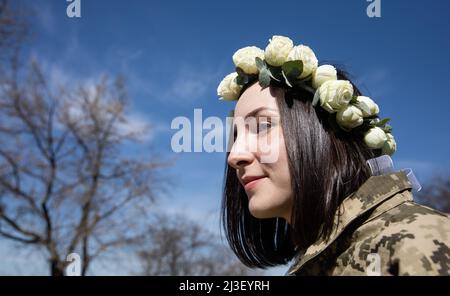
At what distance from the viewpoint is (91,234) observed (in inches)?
757

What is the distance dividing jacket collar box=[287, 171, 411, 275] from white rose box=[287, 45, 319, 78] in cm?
71

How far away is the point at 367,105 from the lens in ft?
7.70

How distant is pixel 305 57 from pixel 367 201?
90 cm

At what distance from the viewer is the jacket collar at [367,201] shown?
1837 mm

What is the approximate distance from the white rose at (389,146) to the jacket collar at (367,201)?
1.35ft

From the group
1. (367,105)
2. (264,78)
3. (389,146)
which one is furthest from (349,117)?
(264,78)

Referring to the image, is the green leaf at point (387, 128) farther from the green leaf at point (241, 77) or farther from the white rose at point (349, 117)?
the green leaf at point (241, 77)

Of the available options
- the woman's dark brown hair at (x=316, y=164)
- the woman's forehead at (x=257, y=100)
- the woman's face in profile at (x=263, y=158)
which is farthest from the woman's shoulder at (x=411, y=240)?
the woman's forehead at (x=257, y=100)

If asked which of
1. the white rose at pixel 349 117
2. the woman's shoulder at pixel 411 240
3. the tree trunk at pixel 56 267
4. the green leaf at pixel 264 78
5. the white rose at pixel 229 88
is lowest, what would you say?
the woman's shoulder at pixel 411 240

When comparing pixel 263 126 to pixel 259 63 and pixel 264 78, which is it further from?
pixel 259 63

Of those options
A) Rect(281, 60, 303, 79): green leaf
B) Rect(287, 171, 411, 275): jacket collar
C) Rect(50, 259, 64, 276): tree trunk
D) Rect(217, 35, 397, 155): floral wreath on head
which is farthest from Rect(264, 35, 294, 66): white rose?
Rect(50, 259, 64, 276): tree trunk

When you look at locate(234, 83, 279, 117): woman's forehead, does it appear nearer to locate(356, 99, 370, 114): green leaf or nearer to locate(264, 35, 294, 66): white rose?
locate(264, 35, 294, 66): white rose
